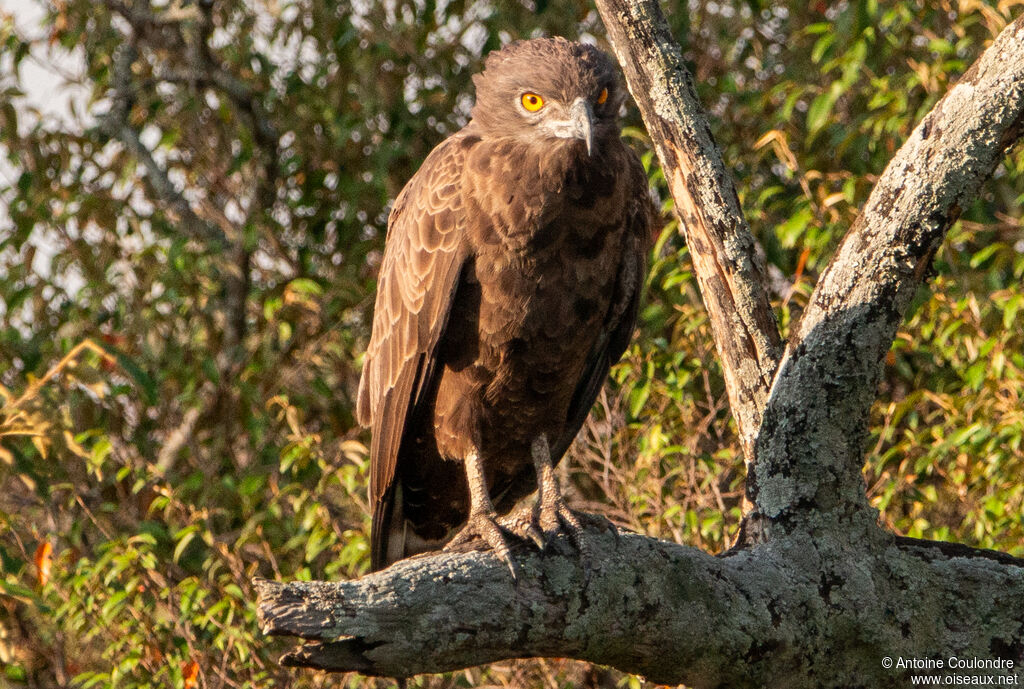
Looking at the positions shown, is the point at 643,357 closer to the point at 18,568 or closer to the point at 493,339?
the point at 493,339

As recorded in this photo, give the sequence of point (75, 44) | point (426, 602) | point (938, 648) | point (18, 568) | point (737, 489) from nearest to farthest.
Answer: point (426, 602) → point (938, 648) → point (18, 568) → point (737, 489) → point (75, 44)

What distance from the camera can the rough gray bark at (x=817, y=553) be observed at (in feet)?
10.1

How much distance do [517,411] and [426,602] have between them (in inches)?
55.9

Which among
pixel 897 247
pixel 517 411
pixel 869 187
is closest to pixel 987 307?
pixel 869 187

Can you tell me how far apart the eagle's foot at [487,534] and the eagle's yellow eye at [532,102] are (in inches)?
53.9

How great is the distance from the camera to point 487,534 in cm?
340

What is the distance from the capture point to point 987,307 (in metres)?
4.94

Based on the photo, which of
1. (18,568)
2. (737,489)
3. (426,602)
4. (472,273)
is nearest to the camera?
(426,602)

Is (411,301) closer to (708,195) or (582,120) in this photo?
(582,120)

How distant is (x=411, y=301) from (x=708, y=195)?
1.09m

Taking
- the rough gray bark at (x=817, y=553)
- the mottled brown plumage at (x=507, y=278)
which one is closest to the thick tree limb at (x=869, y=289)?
the rough gray bark at (x=817, y=553)

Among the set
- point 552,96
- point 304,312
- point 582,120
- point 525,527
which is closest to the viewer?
point 525,527

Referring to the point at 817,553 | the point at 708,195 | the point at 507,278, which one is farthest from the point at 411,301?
the point at 817,553

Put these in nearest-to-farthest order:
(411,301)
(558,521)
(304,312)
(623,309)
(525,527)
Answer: (525,527) → (558,521) → (411,301) → (623,309) → (304,312)
